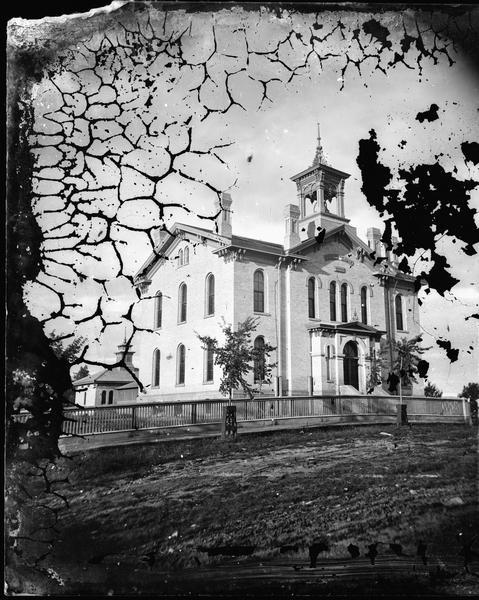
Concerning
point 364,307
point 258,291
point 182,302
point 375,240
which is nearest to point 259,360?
A: point 258,291

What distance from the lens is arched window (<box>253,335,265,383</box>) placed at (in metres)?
3.06

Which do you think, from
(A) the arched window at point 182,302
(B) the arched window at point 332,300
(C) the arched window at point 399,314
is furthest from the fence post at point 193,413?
(C) the arched window at point 399,314

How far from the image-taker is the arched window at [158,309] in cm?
298

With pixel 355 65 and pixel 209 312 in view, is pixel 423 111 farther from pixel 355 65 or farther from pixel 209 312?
pixel 209 312

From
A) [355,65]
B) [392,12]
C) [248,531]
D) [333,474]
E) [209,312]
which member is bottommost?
[248,531]

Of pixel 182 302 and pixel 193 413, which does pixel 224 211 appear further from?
pixel 193 413

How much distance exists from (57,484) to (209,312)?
1.33 m

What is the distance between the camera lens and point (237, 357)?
9.95ft

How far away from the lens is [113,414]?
9.77 feet

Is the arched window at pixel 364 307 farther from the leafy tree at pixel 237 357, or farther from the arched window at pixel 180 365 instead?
the arched window at pixel 180 365

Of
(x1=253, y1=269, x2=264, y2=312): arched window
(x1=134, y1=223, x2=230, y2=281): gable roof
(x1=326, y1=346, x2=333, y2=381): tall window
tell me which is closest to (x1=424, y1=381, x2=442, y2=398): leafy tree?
(x1=326, y1=346, x2=333, y2=381): tall window

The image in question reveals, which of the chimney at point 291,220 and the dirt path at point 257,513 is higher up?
the chimney at point 291,220

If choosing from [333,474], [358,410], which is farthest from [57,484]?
[358,410]

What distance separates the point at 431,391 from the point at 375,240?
3.41 feet
